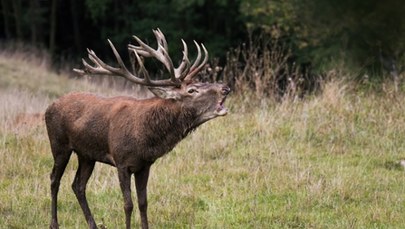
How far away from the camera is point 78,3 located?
40.6 meters

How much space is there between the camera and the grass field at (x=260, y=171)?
7.09 m

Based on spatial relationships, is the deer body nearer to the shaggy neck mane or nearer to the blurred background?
the shaggy neck mane

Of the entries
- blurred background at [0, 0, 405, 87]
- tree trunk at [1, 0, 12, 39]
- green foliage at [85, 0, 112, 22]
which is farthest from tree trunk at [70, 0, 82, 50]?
tree trunk at [1, 0, 12, 39]

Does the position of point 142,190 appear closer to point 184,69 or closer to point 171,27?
point 184,69

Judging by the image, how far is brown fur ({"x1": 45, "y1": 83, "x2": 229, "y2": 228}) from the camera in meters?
6.00

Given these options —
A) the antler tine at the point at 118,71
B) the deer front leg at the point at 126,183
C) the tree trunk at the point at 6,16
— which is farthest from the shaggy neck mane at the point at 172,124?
the tree trunk at the point at 6,16

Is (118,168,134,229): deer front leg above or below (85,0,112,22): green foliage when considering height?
above

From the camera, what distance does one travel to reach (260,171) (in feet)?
27.9

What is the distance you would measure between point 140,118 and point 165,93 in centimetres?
30

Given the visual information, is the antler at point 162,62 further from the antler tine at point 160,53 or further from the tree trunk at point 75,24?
the tree trunk at point 75,24

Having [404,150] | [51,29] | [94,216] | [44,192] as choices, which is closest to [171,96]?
[94,216]

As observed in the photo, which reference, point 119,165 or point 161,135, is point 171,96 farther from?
point 119,165

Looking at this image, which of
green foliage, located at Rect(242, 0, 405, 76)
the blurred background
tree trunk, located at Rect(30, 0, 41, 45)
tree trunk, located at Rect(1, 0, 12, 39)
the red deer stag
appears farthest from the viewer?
tree trunk, located at Rect(1, 0, 12, 39)

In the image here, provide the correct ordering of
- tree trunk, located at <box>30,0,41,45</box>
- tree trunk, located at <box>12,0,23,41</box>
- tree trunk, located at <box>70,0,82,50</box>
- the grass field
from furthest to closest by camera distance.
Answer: tree trunk, located at <box>70,0,82,50</box>, tree trunk, located at <box>12,0,23,41</box>, tree trunk, located at <box>30,0,41,45</box>, the grass field
